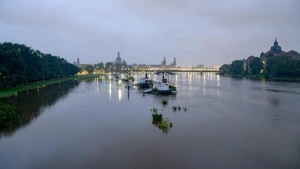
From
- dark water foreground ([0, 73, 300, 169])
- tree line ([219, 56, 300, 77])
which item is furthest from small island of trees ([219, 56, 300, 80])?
dark water foreground ([0, 73, 300, 169])

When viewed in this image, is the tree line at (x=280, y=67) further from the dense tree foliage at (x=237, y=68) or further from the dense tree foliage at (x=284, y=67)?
the dense tree foliage at (x=237, y=68)

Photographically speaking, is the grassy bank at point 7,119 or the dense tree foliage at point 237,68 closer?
the grassy bank at point 7,119

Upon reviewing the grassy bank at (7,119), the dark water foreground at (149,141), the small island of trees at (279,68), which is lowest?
the dark water foreground at (149,141)

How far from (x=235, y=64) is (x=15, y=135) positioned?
527 feet

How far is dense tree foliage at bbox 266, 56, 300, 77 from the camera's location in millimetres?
112438

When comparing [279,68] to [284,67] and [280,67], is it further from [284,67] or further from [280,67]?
[284,67]

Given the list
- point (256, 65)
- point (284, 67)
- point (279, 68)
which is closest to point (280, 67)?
point (279, 68)

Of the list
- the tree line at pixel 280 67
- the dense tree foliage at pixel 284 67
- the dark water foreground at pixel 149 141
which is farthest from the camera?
the tree line at pixel 280 67

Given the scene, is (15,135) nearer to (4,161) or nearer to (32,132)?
(32,132)

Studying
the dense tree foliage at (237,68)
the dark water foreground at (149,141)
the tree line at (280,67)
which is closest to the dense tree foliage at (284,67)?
the tree line at (280,67)

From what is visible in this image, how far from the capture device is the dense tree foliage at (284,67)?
369ft

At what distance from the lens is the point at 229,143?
72.5 feet

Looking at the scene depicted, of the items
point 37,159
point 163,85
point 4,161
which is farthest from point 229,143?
point 163,85

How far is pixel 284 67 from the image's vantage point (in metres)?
116
